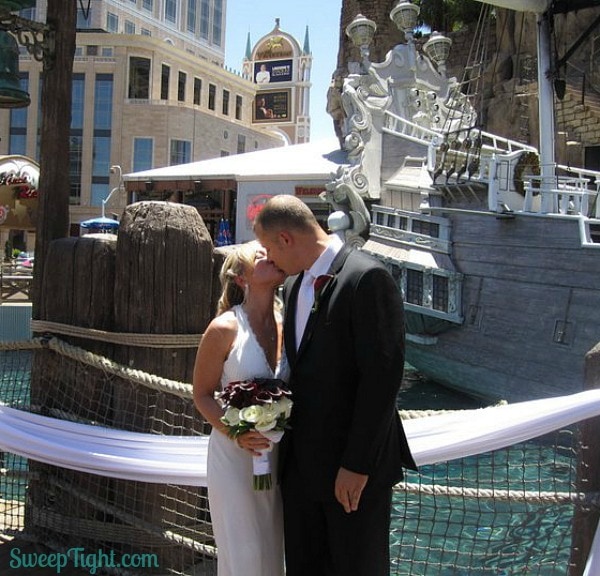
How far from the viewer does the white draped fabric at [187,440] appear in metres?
2.31

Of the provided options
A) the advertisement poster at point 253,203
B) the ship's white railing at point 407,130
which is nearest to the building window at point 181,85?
the advertisement poster at point 253,203

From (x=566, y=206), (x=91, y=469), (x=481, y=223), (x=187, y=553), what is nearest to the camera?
(x=91, y=469)

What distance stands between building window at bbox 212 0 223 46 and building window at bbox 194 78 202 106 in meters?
27.4

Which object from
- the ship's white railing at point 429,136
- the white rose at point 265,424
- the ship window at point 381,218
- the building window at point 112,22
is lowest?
the white rose at point 265,424

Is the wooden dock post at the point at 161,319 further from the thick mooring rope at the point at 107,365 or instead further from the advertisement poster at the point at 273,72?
the advertisement poster at the point at 273,72

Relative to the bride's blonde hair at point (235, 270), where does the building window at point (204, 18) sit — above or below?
above

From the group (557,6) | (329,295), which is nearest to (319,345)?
(329,295)

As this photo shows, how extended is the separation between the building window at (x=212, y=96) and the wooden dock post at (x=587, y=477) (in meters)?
55.2

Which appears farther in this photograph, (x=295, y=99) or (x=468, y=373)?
(x=295, y=99)

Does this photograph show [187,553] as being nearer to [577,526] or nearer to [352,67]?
[577,526]

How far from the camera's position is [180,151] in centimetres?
4644

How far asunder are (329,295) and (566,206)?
857cm

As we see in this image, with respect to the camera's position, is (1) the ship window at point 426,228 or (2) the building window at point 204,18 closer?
(1) the ship window at point 426,228

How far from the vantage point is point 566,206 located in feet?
31.8
